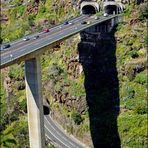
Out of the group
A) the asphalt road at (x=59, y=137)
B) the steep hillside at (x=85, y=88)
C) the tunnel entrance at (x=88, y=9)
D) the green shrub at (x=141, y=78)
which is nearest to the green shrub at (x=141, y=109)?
the steep hillside at (x=85, y=88)

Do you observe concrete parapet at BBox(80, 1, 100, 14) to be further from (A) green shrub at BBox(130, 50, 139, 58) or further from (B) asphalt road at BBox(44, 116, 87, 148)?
(B) asphalt road at BBox(44, 116, 87, 148)

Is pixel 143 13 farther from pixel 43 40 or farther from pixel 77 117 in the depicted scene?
pixel 43 40

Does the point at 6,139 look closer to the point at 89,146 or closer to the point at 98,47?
the point at 89,146

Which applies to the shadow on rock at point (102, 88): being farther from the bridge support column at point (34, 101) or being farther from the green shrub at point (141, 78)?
the bridge support column at point (34, 101)

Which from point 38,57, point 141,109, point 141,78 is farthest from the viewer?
point 141,78

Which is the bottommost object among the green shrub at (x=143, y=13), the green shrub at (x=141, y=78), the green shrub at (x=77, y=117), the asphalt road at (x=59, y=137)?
the asphalt road at (x=59, y=137)

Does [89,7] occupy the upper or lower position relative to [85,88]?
upper

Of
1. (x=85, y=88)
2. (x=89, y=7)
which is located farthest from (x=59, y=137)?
(x=89, y=7)
